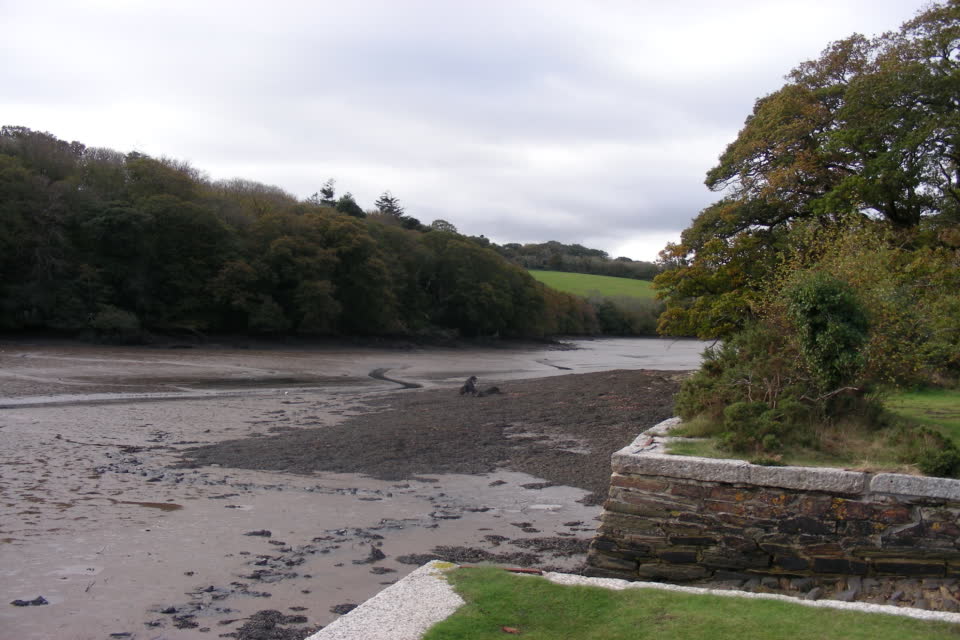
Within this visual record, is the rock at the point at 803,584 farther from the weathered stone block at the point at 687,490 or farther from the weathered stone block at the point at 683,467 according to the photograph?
the weathered stone block at the point at 687,490

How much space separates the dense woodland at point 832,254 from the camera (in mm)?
7879

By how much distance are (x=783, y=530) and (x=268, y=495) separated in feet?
22.8

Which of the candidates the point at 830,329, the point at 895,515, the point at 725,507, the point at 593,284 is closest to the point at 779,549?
the point at 725,507

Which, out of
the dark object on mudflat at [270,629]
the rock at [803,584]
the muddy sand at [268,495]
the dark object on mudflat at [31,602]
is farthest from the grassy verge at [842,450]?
the dark object on mudflat at [31,602]

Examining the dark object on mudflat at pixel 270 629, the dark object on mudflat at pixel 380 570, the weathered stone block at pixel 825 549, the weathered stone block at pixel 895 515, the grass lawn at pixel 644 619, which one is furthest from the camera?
the dark object on mudflat at pixel 380 570

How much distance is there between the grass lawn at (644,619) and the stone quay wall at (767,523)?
5.18ft

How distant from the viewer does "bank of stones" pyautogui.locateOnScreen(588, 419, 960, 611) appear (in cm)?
592

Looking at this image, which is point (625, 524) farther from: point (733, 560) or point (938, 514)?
point (938, 514)

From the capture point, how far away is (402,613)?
4.63m

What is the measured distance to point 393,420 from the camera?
17.0 m

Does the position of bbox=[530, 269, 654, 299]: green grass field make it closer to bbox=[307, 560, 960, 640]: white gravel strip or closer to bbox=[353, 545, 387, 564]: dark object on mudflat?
bbox=[353, 545, 387, 564]: dark object on mudflat

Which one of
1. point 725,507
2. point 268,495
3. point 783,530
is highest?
point 725,507

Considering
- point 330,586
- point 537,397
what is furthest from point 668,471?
point 537,397

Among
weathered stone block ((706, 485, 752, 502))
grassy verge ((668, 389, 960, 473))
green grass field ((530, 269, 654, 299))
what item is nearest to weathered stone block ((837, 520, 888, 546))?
grassy verge ((668, 389, 960, 473))
